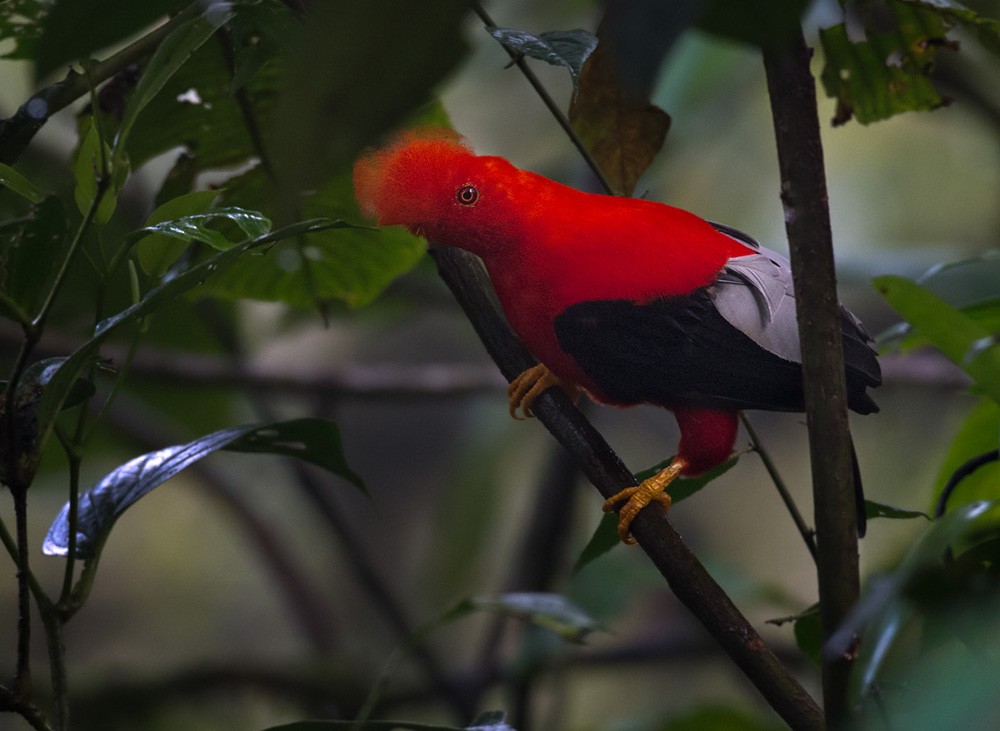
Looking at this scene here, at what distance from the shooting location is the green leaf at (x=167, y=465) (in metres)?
0.82

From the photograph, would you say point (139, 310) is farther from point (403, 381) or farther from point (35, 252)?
point (403, 381)

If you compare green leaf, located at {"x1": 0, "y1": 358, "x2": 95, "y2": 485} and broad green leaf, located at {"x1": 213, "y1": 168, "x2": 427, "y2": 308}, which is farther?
broad green leaf, located at {"x1": 213, "y1": 168, "x2": 427, "y2": 308}

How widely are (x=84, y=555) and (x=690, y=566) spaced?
1.65 ft

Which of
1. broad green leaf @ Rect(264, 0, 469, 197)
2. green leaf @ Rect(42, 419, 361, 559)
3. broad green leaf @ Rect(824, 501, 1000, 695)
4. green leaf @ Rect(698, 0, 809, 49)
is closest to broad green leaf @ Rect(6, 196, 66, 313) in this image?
green leaf @ Rect(42, 419, 361, 559)

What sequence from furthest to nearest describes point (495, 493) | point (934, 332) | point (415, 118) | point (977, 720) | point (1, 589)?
point (1, 589) → point (495, 493) → point (415, 118) → point (934, 332) → point (977, 720)

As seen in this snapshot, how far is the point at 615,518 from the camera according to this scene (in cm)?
92

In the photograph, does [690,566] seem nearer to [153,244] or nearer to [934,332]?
[934,332]

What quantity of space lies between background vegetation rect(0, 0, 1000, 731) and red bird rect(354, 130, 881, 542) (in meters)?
0.08

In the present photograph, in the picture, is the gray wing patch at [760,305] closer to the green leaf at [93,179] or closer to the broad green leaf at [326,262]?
the broad green leaf at [326,262]

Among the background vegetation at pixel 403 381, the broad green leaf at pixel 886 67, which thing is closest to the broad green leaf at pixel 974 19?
the background vegetation at pixel 403 381

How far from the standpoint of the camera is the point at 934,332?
755 mm

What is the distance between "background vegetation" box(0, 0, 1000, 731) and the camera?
20.7 inches

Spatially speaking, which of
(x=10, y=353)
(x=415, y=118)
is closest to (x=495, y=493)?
(x=10, y=353)

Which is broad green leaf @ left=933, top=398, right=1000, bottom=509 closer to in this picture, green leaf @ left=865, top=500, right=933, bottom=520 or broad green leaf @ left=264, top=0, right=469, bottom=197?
green leaf @ left=865, top=500, right=933, bottom=520
